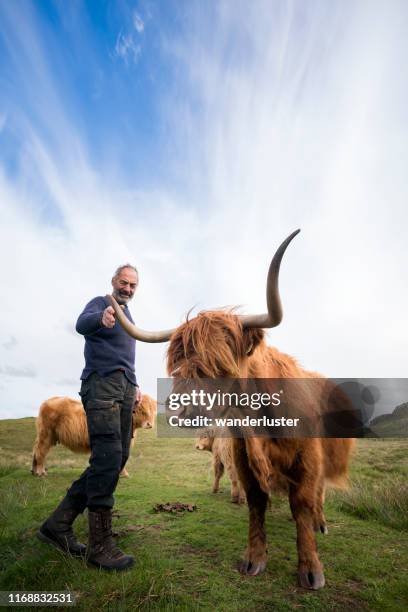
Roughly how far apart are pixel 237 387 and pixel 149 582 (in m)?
1.51

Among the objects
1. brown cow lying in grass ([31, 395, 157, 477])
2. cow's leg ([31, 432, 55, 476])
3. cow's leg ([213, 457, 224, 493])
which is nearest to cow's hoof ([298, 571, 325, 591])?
cow's leg ([213, 457, 224, 493])

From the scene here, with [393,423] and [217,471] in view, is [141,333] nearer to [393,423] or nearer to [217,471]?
[217,471]

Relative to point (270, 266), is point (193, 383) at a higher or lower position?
lower

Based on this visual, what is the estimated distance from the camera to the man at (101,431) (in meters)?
3.32

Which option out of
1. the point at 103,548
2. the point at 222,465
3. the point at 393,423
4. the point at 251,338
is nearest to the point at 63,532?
the point at 103,548

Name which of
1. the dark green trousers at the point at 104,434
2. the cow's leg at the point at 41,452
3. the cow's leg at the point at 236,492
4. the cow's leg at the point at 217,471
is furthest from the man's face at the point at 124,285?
the cow's leg at the point at 41,452

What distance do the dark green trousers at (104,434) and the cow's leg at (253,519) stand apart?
1097mm

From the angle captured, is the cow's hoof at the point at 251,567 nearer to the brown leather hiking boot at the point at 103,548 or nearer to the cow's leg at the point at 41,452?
the brown leather hiking boot at the point at 103,548

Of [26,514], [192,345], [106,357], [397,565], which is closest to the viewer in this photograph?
[192,345]

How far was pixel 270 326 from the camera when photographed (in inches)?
121

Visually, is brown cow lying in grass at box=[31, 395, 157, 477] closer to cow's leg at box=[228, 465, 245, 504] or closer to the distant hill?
cow's leg at box=[228, 465, 245, 504]

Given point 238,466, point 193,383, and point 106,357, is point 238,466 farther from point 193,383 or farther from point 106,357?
point 106,357

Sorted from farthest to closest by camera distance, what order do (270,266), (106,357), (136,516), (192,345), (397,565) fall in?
(136,516) < (106,357) < (397,565) < (192,345) < (270,266)

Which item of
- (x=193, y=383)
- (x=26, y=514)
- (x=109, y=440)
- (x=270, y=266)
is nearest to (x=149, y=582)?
(x=109, y=440)
